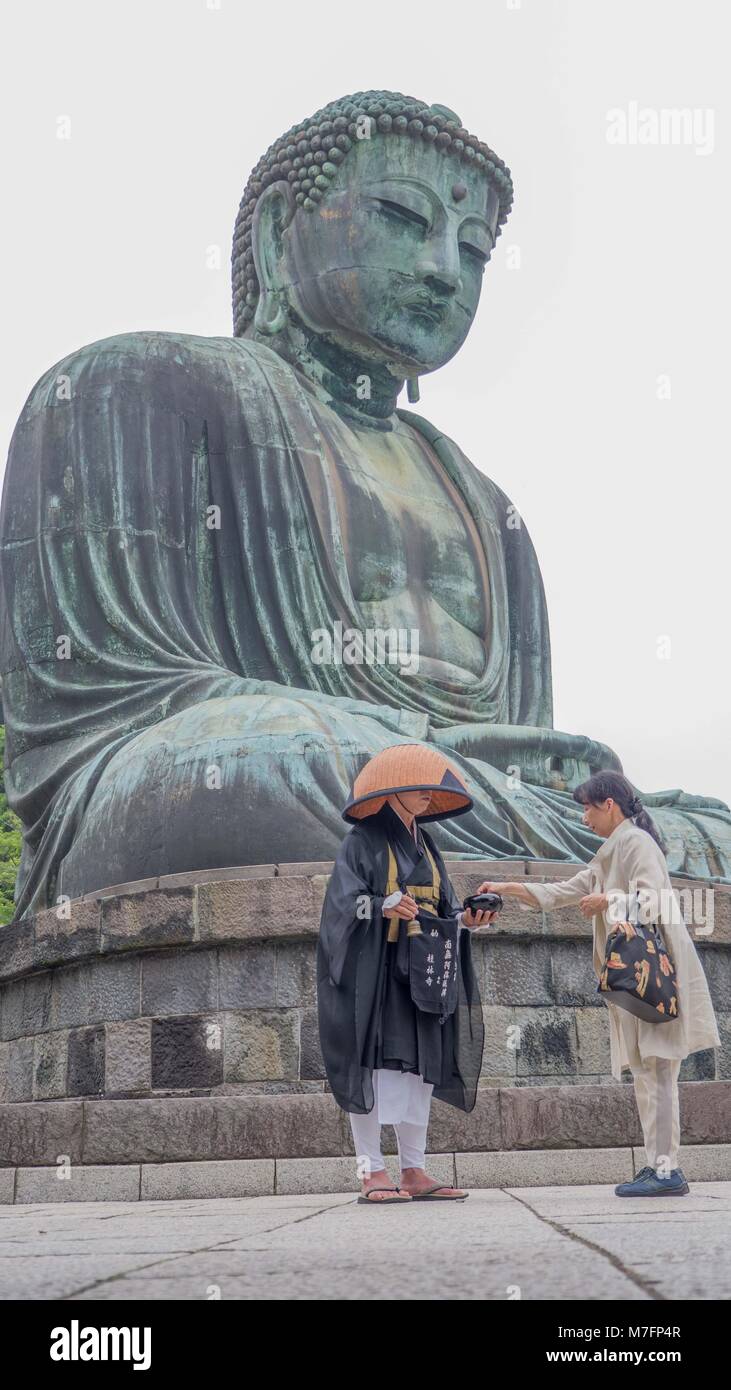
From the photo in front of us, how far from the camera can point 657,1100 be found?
4484 millimetres

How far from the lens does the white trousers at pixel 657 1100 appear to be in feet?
14.6

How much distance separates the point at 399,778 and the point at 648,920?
86 centimetres

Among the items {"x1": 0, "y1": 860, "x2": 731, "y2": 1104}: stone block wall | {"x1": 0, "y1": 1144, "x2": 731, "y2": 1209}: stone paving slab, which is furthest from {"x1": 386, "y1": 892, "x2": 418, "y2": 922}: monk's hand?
{"x1": 0, "y1": 860, "x2": 731, "y2": 1104}: stone block wall

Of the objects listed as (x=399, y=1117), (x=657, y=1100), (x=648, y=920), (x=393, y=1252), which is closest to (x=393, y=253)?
(x=648, y=920)

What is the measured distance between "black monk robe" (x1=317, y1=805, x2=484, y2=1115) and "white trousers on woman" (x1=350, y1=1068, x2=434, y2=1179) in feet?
0.17

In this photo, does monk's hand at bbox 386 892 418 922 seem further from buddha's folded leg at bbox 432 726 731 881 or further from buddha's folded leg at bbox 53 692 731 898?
buddha's folded leg at bbox 432 726 731 881

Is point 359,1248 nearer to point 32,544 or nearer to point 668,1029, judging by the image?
point 668,1029

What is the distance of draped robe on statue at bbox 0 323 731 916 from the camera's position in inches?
294

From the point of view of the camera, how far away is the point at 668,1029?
4.52 m

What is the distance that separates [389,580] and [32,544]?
200 cm
